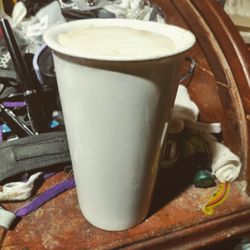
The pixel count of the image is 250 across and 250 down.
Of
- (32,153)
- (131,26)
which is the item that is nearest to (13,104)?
(32,153)

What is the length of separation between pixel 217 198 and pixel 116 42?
304mm

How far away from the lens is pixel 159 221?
0.53 metres

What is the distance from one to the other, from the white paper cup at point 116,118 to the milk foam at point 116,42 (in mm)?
12

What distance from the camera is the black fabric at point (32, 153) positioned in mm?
551

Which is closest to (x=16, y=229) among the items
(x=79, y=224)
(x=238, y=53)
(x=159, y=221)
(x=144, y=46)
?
(x=79, y=224)

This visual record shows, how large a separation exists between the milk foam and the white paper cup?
0.01m

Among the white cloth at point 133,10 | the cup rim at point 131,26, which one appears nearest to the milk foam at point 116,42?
the cup rim at point 131,26

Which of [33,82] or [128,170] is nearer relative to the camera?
[128,170]

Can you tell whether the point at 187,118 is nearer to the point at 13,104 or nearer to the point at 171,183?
the point at 171,183

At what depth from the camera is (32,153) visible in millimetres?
568

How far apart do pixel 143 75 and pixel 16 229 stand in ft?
0.95

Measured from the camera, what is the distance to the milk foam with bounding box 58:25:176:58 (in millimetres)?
380

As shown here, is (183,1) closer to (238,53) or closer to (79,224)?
(238,53)

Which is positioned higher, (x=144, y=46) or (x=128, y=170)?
(x=144, y=46)
